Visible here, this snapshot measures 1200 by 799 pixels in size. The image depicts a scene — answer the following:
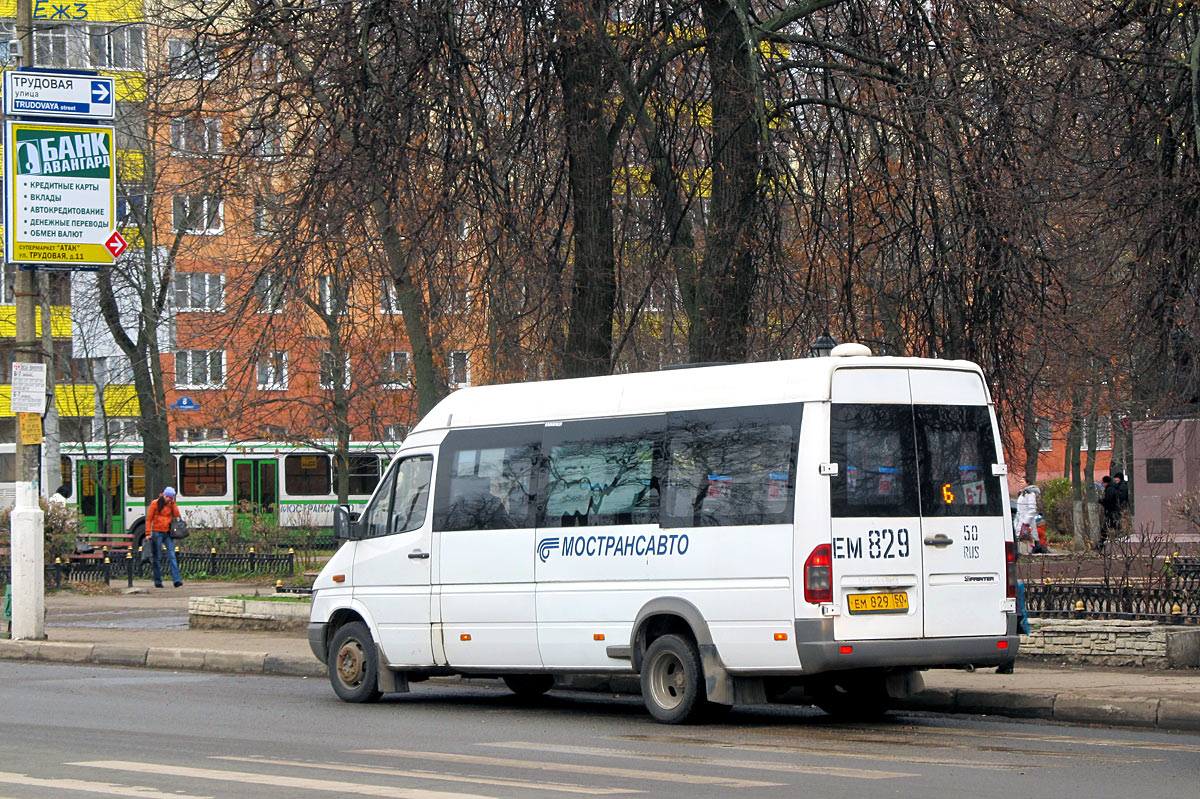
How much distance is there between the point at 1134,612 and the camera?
17.0 meters

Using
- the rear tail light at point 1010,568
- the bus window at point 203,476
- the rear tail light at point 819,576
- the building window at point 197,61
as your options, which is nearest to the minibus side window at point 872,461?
the rear tail light at point 819,576

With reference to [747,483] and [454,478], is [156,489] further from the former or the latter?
[747,483]

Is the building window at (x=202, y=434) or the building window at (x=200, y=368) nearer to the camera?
the building window at (x=200, y=368)

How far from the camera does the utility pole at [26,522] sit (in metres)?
20.2

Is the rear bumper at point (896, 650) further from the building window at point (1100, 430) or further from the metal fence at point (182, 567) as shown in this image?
the building window at point (1100, 430)

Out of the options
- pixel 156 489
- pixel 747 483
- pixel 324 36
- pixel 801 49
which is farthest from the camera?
pixel 156 489

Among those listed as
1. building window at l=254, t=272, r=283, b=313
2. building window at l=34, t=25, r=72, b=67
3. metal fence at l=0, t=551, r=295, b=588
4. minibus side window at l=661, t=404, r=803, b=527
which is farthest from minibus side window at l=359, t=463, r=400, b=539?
building window at l=34, t=25, r=72, b=67

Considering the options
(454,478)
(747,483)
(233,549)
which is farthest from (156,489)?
(747,483)

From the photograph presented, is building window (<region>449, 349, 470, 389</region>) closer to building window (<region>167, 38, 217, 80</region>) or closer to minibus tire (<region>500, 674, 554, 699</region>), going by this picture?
building window (<region>167, 38, 217, 80</region>)

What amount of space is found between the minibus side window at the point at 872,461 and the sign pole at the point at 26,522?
1175 cm

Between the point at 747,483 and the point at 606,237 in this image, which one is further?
the point at 606,237

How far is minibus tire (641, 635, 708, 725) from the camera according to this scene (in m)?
Answer: 12.3

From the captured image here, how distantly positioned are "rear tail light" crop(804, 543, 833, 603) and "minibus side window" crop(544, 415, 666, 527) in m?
1.53

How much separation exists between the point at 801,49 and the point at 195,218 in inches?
759
